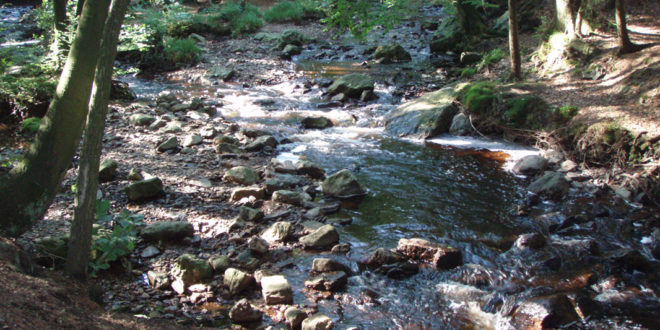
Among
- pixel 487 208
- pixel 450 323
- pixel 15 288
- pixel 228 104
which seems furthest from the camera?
pixel 228 104

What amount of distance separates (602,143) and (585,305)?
4774 mm

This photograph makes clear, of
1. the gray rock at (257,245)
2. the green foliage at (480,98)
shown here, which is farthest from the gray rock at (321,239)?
the green foliage at (480,98)

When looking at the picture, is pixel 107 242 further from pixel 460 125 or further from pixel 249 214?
pixel 460 125

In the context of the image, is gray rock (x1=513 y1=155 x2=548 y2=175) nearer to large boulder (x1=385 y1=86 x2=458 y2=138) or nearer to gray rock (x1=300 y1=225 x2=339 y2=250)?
large boulder (x1=385 y1=86 x2=458 y2=138)

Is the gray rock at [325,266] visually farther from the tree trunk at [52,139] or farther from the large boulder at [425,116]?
the large boulder at [425,116]

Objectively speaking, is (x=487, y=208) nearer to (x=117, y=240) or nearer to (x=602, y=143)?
(x=602, y=143)

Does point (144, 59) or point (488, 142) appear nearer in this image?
point (488, 142)

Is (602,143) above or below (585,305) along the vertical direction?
above

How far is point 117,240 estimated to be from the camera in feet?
16.7

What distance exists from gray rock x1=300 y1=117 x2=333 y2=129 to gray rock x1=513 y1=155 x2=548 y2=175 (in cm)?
474

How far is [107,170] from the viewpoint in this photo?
7.79 m

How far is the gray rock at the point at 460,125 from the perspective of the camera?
11266 mm

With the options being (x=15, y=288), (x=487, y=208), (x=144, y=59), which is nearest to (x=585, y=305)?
(x=487, y=208)

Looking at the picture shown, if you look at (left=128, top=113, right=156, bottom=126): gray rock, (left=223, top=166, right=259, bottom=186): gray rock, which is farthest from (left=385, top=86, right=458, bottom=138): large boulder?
(left=128, top=113, right=156, bottom=126): gray rock
